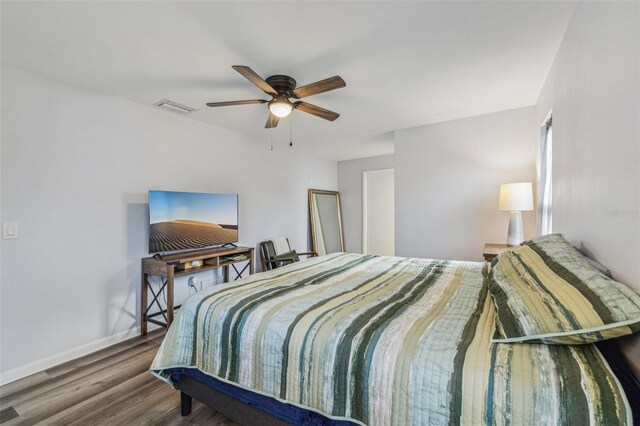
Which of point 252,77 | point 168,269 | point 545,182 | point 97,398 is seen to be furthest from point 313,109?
point 97,398

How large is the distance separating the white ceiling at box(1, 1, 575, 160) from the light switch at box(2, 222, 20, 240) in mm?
1217

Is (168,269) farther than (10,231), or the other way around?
(168,269)

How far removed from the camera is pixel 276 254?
432 cm

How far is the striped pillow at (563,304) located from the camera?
863 millimetres

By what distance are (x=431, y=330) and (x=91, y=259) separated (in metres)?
2.94

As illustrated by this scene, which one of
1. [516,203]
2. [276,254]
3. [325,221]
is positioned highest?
[516,203]

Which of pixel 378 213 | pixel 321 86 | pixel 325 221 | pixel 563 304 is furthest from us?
pixel 378 213

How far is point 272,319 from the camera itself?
136 centimetres

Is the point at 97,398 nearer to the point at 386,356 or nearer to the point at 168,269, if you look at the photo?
the point at 168,269

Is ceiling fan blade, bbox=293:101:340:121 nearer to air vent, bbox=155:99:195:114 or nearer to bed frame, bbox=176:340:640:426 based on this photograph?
air vent, bbox=155:99:195:114

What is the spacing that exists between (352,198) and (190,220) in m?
3.54

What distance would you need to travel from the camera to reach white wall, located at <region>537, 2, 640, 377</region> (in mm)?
1051

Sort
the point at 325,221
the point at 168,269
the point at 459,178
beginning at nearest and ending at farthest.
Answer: the point at 168,269 < the point at 459,178 < the point at 325,221

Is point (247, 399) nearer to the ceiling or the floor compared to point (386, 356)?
nearer to the floor
